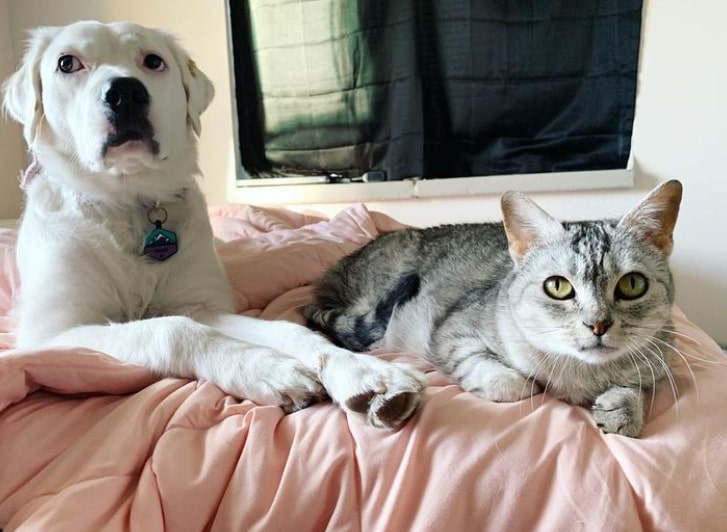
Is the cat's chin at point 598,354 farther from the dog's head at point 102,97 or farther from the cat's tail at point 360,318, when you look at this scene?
the dog's head at point 102,97

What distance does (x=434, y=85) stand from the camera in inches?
109

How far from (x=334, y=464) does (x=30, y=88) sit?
3.94 feet

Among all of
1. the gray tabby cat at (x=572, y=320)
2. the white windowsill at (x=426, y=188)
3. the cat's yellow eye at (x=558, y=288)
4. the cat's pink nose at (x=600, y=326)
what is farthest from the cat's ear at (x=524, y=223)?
the white windowsill at (x=426, y=188)

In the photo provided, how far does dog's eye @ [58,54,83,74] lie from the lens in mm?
1370

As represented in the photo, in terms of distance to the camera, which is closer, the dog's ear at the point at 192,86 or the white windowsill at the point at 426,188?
the dog's ear at the point at 192,86

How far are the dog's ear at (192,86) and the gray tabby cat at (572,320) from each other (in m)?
0.75

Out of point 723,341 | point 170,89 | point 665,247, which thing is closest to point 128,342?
point 170,89

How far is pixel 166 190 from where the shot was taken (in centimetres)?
150

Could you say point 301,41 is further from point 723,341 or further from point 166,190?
point 723,341

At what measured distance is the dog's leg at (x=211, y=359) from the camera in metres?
0.98

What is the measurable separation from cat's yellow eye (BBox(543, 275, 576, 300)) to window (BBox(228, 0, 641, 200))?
1722mm

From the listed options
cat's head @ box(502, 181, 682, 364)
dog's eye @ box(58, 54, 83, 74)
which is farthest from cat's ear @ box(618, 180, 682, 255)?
dog's eye @ box(58, 54, 83, 74)

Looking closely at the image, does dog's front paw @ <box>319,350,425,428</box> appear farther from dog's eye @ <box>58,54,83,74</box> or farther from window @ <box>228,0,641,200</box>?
window @ <box>228,0,641,200</box>

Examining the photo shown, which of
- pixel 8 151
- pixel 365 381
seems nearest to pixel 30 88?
pixel 365 381
